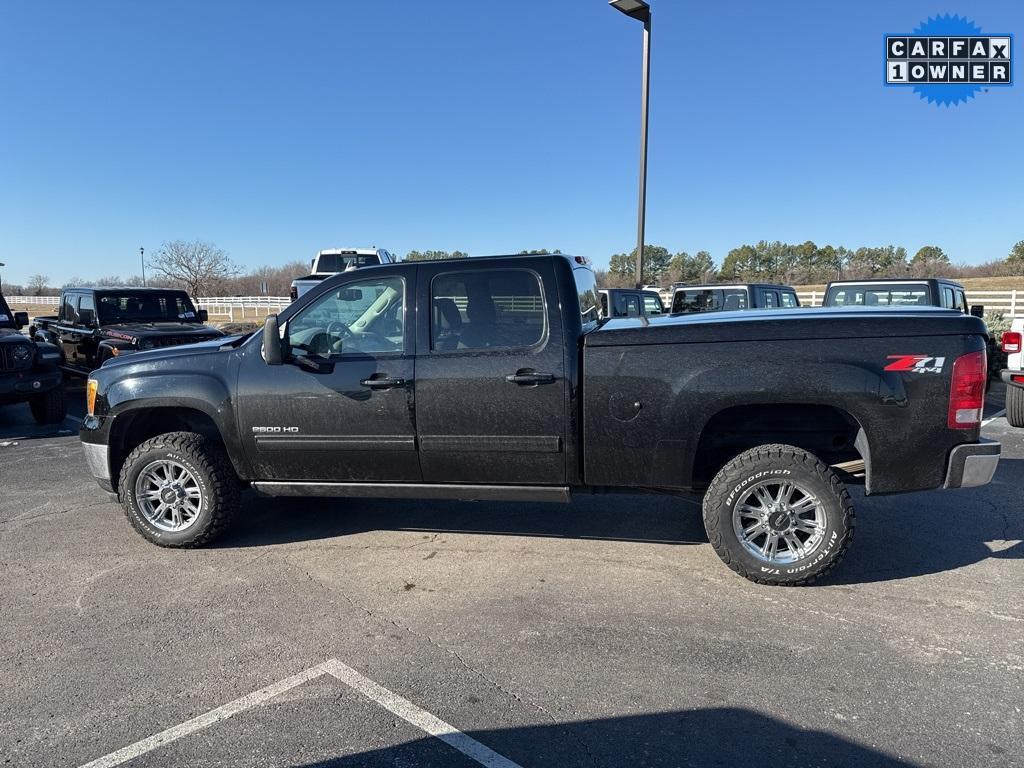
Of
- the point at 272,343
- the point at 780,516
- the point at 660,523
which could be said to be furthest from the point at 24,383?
the point at 780,516

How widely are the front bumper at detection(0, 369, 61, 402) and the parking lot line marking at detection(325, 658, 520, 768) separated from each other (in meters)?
7.69

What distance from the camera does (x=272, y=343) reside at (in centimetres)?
436

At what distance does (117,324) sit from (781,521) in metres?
10.8

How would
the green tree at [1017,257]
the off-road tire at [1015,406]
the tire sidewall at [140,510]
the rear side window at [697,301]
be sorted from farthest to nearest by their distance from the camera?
the green tree at [1017,257] < the rear side window at [697,301] < the off-road tire at [1015,406] < the tire sidewall at [140,510]

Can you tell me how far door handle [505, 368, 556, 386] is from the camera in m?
4.18

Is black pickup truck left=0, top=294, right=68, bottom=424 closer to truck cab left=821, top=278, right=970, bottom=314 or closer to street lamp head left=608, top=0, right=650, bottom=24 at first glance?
street lamp head left=608, top=0, right=650, bottom=24

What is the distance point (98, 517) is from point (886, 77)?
551 inches

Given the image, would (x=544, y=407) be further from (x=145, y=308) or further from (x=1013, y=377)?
(x=145, y=308)

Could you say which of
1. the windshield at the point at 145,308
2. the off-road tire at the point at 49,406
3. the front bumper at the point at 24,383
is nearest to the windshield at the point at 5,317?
the windshield at the point at 145,308

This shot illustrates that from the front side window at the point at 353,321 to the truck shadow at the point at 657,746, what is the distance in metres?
2.55

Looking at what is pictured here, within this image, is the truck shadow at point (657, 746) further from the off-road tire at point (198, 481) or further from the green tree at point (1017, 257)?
the green tree at point (1017, 257)

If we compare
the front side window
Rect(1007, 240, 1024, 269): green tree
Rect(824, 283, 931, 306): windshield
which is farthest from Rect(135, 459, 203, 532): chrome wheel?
Rect(1007, 240, 1024, 269): green tree

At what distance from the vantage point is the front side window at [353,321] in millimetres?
4531

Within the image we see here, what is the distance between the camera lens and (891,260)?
5772 centimetres
